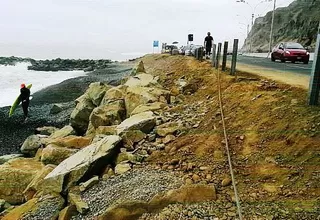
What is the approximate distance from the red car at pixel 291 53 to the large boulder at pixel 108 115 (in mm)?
16488

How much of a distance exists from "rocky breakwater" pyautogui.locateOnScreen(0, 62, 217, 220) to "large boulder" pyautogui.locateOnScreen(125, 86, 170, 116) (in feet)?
0.19

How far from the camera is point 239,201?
193 inches

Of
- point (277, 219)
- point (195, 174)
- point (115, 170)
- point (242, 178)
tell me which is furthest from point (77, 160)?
point (277, 219)

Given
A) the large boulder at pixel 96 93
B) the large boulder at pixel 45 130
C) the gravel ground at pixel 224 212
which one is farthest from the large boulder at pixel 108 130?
the large boulder at pixel 45 130

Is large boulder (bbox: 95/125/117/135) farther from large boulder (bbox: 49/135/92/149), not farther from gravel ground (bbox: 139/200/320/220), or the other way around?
gravel ground (bbox: 139/200/320/220)

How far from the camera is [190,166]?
6195mm

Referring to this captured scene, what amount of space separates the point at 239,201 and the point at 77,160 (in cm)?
387

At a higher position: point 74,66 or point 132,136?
point 132,136

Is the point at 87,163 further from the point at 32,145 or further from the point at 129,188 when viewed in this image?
the point at 32,145

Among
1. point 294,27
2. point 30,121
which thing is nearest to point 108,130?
point 30,121

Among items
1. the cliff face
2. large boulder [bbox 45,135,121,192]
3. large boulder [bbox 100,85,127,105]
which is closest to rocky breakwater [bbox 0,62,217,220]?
large boulder [bbox 45,135,121,192]

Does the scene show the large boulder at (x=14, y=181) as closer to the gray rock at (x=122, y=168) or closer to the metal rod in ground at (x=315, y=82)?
the gray rock at (x=122, y=168)

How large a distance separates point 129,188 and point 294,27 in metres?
78.6

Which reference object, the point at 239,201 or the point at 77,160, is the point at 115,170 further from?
the point at 239,201
